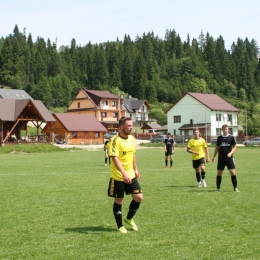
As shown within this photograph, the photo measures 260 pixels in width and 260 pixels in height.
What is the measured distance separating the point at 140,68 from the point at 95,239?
479 feet

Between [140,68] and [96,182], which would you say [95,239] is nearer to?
[96,182]

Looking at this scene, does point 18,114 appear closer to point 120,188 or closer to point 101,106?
point 101,106

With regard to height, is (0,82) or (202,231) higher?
(0,82)

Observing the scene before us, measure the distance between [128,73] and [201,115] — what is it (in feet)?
242

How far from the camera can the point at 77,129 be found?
70.9 metres

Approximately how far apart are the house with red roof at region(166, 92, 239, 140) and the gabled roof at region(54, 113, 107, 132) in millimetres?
18931

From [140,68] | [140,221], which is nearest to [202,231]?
[140,221]

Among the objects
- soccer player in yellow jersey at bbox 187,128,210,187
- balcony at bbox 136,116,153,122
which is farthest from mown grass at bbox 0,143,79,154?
balcony at bbox 136,116,153,122

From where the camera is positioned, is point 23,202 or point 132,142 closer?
point 132,142

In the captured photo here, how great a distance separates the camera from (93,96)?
10025 centimetres

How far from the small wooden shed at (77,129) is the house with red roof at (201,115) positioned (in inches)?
743

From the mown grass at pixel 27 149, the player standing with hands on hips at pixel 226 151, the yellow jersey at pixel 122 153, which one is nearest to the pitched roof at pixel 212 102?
the mown grass at pixel 27 149

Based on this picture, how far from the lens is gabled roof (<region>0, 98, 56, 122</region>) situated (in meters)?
57.4

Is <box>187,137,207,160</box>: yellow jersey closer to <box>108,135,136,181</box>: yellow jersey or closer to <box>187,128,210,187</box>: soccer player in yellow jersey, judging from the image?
<box>187,128,210,187</box>: soccer player in yellow jersey
